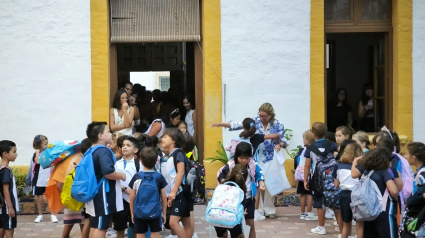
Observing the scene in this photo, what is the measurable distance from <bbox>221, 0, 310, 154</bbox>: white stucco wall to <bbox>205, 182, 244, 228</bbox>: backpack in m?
4.39

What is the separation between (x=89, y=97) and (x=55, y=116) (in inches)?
25.9

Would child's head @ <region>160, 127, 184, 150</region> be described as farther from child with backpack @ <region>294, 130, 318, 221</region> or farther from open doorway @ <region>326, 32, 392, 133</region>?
Answer: open doorway @ <region>326, 32, 392, 133</region>

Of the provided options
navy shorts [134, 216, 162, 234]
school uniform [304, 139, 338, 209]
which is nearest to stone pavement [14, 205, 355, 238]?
school uniform [304, 139, 338, 209]

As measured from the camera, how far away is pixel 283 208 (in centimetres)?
1090

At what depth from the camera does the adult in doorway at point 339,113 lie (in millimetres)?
12789

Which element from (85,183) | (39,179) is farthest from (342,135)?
(39,179)

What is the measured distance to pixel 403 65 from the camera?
1152cm

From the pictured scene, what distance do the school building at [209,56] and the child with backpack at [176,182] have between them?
3.33m

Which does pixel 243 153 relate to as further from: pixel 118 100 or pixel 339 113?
pixel 339 113

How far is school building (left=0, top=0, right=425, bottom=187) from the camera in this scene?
433 inches

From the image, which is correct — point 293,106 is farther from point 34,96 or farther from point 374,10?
point 34,96

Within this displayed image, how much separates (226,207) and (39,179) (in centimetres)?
418

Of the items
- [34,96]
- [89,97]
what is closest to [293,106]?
[89,97]

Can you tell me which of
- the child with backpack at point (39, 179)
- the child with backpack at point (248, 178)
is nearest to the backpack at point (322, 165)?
the child with backpack at point (248, 178)
